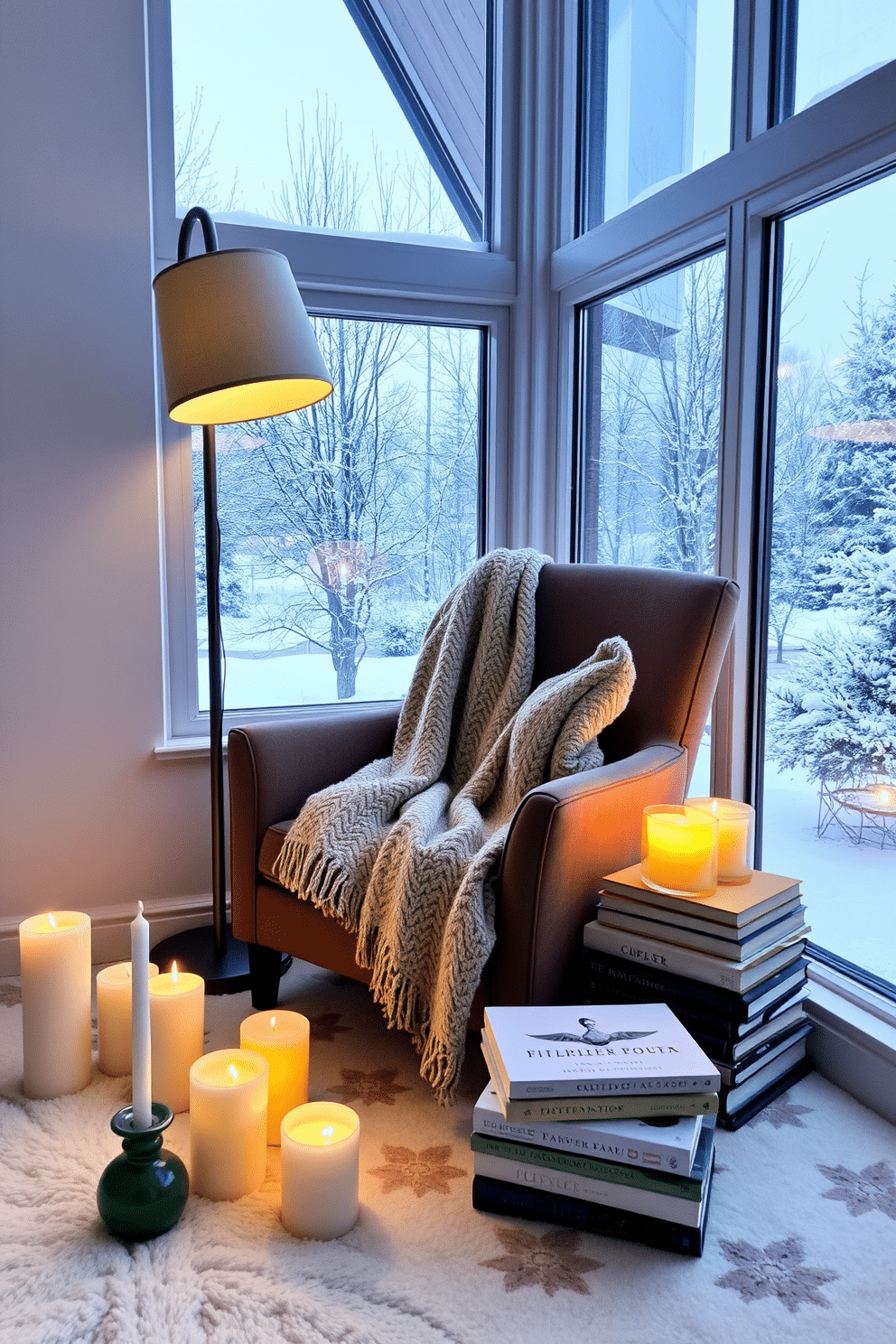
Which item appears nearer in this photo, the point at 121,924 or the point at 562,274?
the point at 121,924

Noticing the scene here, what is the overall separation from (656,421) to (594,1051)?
147cm

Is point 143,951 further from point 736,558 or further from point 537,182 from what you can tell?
point 537,182

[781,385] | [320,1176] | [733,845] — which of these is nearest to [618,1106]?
[320,1176]

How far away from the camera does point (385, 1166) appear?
→ 1416 mm

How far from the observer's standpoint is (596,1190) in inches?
49.5

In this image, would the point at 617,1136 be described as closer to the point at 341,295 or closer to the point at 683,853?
the point at 683,853

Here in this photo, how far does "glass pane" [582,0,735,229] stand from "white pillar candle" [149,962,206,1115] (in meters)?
1.88

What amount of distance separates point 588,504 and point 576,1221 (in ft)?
5.74

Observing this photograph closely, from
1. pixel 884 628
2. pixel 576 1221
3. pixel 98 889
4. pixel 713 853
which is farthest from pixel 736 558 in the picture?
pixel 98 889

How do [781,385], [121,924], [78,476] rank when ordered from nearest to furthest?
[781,385] → [78,476] → [121,924]

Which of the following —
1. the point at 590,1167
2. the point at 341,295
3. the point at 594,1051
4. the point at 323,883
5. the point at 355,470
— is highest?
the point at 341,295

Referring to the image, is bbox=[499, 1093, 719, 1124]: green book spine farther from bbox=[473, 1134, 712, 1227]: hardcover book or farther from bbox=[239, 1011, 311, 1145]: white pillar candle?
bbox=[239, 1011, 311, 1145]: white pillar candle

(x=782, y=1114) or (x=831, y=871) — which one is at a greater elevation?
(x=831, y=871)

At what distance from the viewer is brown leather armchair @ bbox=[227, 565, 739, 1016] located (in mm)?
1467
